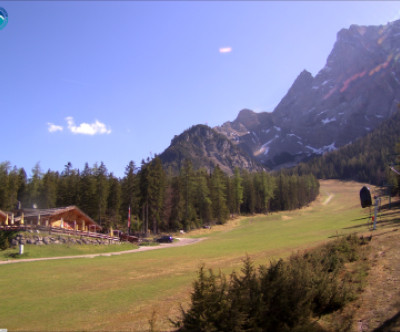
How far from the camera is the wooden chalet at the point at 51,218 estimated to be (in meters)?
45.4

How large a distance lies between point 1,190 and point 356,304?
70.9 metres

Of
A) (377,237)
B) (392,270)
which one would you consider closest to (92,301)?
(392,270)

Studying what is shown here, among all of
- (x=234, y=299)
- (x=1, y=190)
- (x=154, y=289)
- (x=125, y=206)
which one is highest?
(x=1, y=190)

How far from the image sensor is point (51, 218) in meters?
48.6

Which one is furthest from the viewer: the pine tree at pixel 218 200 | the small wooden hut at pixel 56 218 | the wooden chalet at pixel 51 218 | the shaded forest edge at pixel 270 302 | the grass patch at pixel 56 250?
the pine tree at pixel 218 200

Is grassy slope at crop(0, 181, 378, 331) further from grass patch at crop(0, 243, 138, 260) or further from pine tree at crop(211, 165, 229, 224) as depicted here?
pine tree at crop(211, 165, 229, 224)

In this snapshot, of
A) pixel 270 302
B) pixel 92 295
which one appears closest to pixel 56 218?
pixel 92 295

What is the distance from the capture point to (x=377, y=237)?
55.9 feet

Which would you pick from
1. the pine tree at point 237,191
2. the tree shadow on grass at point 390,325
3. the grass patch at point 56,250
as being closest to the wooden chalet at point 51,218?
the grass patch at point 56,250

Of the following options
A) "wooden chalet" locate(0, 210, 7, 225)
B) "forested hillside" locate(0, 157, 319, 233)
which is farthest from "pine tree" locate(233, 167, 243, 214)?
"wooden chalet" locate(0, 210, 7, 225)

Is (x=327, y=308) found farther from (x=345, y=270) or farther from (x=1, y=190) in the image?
(x=1, y=190)

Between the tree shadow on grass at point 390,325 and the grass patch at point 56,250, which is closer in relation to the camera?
the tree shadow on grass at point 390,325

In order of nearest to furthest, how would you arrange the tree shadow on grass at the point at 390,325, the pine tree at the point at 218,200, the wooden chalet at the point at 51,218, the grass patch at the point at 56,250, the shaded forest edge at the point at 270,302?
the tree shadow on grass at the point at 390,325 → the shaded forest edge at the point at 270,302 → the grass patch at the point at 56,250 → the wooden chalet at the point at 51,218 → the pine tree at the point at 218,200

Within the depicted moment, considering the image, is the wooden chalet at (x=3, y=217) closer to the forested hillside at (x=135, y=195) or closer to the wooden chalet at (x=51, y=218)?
the wooden chalet at (x=51, y=218)
